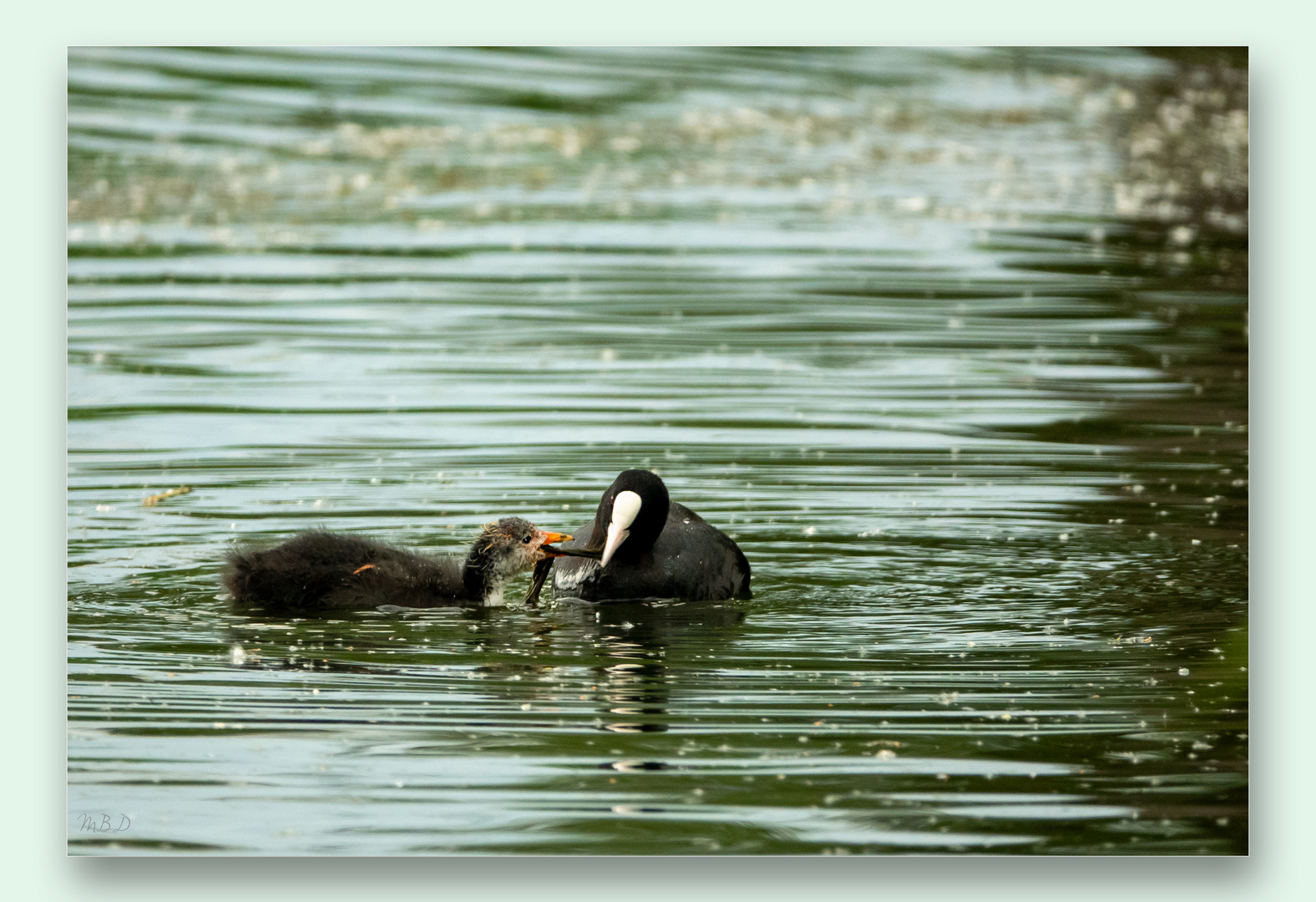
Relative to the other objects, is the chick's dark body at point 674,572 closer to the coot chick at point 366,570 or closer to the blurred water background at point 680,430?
the blurred water background at point 680,430

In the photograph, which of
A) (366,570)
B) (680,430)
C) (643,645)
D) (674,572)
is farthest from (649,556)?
(680,430)

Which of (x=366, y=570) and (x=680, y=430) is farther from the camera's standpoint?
(x=680, y=430)

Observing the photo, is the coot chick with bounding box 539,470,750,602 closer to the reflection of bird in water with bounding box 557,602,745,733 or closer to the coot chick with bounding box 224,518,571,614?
the reflection of bird in water with bounding box 557,602,745,733

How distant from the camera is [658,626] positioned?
779cm

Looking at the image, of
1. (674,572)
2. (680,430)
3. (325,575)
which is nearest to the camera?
(325,575)

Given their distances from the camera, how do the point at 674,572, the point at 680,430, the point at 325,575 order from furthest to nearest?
the point at 680,430 → the point at 674,572 → the point at 325,575

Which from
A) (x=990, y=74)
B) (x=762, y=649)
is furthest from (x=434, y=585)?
(x=990, y=74)

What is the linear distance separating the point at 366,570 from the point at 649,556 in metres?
1.14

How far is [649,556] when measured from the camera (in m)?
8.16

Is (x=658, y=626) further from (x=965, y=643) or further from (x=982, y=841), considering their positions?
(x=982, y=841)

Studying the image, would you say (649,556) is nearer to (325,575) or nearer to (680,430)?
(325,575)

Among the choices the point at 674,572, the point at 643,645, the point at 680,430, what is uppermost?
the point at 680,430

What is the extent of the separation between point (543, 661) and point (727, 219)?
292 inches

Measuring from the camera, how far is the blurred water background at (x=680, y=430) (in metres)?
6.40
